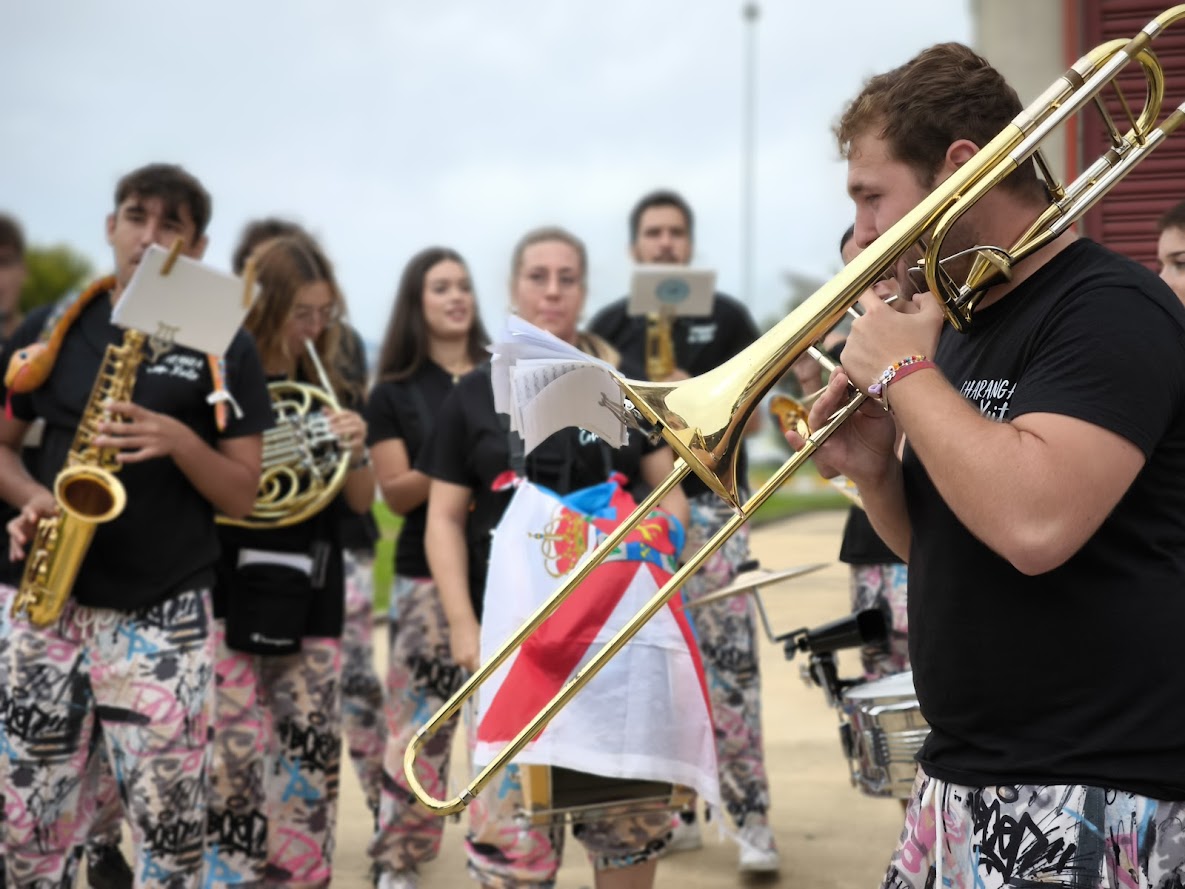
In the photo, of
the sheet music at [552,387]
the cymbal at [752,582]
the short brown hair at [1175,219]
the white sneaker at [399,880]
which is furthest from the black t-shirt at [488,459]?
the short brown hair at [1175,219]

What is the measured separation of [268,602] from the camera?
4.80 metres

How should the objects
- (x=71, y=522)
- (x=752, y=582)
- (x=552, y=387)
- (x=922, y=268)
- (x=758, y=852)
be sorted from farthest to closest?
1. (x=758, y=852)
2. (x=71, y=522)
3. (x=752, y=582)
4. (x=552, y=387)
5. (x=922, y=268)

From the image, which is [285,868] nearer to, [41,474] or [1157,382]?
[41,474]

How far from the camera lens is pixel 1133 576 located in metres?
2.16

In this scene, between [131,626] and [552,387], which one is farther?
[131,626]

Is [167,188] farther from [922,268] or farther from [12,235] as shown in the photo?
[12,235]

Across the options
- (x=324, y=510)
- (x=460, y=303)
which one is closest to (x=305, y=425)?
(x=324, y=510)

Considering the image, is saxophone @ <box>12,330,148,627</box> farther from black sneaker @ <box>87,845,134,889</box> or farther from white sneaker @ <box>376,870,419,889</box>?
white sneaker @ <box>376,870,419,889</box>

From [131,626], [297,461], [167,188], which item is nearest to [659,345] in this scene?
[297,461]

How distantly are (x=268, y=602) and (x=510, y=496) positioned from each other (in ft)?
3.21

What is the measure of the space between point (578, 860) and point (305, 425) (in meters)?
2.04

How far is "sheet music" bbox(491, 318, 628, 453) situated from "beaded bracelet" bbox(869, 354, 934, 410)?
0.85 meters

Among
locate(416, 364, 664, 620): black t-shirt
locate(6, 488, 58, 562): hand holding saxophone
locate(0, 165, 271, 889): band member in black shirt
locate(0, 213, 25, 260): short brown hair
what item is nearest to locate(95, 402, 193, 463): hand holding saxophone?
locate(0, 165, 271, 889): band member in black shirt

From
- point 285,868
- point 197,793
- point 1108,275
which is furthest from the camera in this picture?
point 285,868
